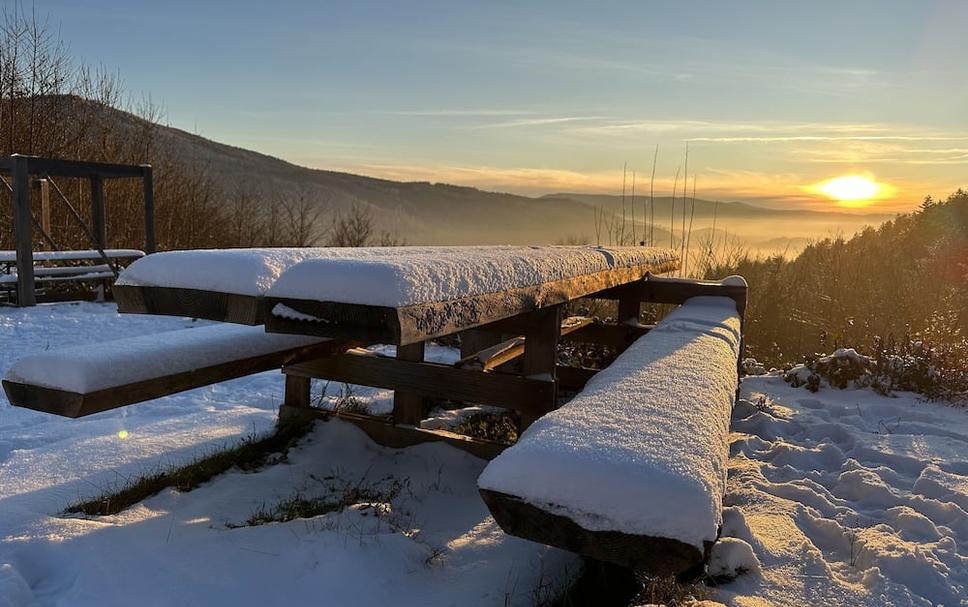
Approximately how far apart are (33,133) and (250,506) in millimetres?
12703

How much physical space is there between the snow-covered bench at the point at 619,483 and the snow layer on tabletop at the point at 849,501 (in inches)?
30.6

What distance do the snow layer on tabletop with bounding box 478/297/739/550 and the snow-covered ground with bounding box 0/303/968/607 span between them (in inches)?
26.6

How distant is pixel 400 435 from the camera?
11.8ft

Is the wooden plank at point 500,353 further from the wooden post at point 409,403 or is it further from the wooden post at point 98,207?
the wooden post at point 98,207

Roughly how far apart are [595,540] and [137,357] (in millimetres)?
1836

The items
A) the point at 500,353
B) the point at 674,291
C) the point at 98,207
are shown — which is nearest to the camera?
the point at 500,353

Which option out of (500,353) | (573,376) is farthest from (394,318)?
(573,376)

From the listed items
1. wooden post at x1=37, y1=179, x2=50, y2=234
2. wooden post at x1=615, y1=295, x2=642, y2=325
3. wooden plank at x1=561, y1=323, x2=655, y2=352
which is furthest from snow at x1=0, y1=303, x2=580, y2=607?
wooden post at x1=37, y1=179, x2=50, y2=234

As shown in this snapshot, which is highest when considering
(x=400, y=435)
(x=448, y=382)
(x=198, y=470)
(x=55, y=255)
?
(x=55, y=255)

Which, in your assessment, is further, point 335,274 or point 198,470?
point 198,470

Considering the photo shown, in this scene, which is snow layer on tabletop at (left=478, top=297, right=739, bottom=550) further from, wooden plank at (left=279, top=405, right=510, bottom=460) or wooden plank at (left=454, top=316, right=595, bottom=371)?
wooden plank at (left=454, top=316, right=595, bottom=371)

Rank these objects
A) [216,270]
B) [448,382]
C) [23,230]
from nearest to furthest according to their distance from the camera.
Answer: [216,270]
[448,382]
[23,230]

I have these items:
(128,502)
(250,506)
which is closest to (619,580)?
(250,506)

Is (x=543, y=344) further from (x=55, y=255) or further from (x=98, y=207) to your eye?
(x=98, y=207)
